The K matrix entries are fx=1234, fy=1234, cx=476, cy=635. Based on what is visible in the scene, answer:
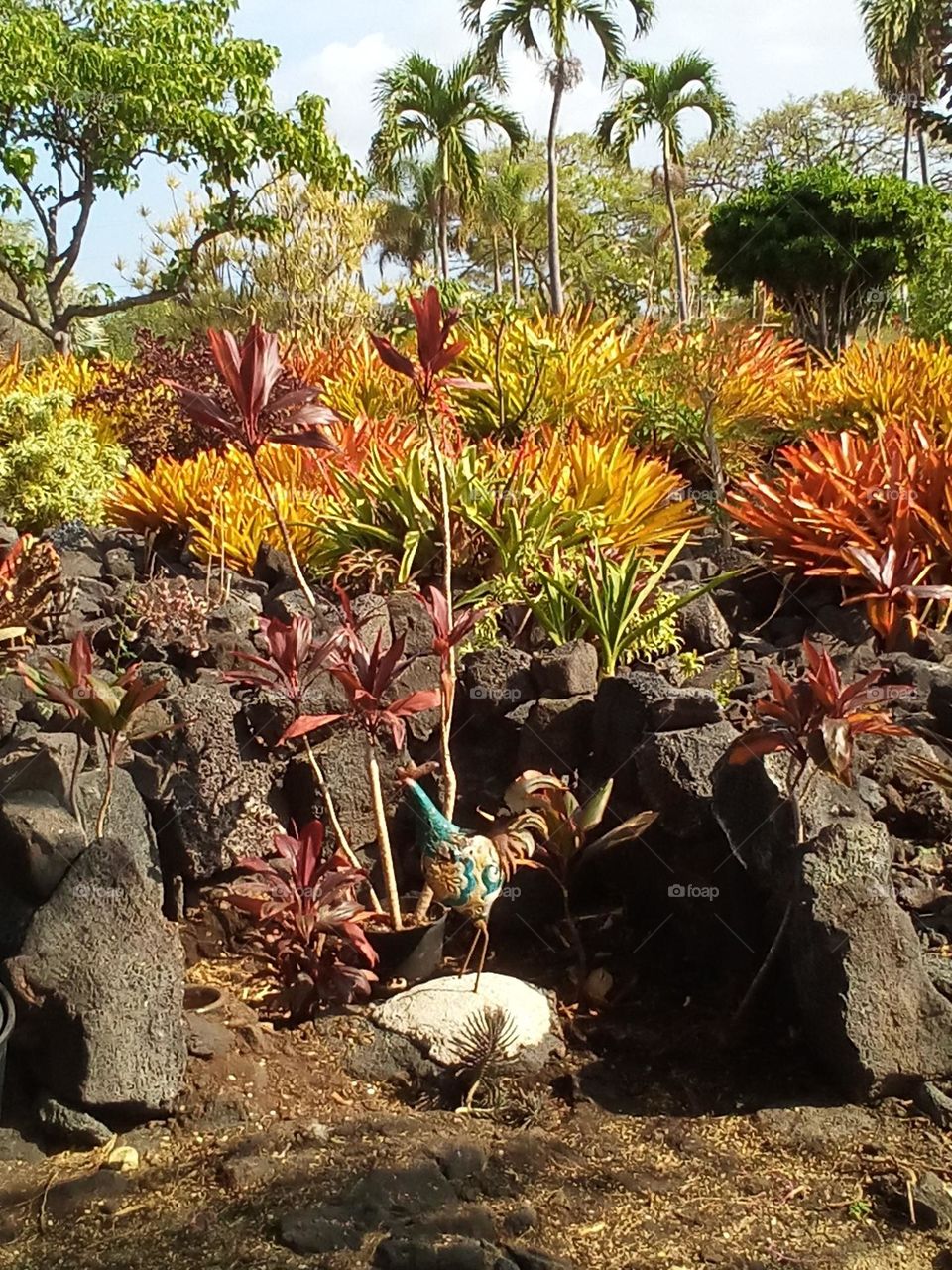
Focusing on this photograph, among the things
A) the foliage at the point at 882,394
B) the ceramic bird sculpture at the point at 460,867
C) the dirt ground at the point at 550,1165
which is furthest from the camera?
the foliage at the point at 882,394

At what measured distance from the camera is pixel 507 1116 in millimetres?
3004

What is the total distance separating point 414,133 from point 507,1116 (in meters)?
27.1

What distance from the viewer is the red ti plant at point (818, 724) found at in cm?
307

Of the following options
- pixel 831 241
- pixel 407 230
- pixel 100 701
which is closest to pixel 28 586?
pixel 100 701

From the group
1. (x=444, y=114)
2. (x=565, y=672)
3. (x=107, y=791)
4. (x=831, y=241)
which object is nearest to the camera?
(x=107, y=791)

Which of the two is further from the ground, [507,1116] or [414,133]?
[414,133]

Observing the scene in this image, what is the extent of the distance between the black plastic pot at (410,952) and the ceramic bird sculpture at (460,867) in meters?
0.10

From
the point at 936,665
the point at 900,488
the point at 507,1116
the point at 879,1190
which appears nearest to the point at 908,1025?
the point at 879,1190

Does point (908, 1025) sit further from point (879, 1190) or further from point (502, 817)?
point (502, 817)

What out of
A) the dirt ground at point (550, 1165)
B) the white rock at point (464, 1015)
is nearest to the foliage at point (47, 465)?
the dirt ground at point (550, 1165)

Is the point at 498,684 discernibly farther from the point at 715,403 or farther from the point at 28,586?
the point at 715,403

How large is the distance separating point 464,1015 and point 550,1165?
1.94ft

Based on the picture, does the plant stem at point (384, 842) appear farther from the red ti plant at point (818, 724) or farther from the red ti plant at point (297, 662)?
the red ti plant at point (818, 724)

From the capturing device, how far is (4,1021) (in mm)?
2871
